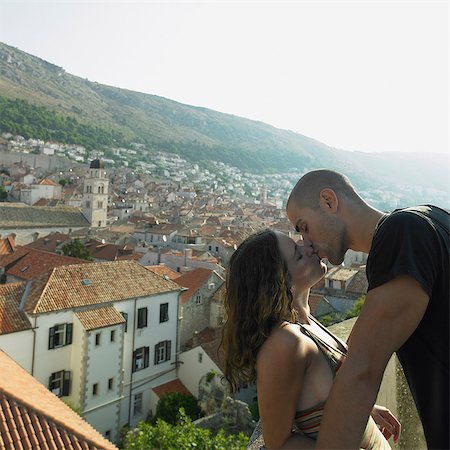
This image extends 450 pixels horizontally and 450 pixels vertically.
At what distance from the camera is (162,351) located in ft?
71.3

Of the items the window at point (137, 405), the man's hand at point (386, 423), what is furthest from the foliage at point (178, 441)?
the man's hand at point (386, 423)

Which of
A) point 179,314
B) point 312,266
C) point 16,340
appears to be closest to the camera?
point 312,266

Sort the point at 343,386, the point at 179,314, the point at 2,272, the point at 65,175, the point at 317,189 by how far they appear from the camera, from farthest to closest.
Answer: the point at 65,175
the point at 2,272
the point at 179,314
the point at 317,189
the point at 343,386

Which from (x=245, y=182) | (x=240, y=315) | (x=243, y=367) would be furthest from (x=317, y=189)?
(x=245, y=182)

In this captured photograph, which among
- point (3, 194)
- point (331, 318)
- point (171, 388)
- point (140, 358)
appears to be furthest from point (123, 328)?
point (3, 194)

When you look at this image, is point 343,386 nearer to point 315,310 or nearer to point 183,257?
point 315,310

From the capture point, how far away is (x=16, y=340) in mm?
16359

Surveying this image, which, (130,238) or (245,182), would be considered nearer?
(130,238)

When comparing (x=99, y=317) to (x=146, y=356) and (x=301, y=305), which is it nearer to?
(x=146, y=356)

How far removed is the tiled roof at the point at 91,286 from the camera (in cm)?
1795

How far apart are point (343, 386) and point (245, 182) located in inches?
7582

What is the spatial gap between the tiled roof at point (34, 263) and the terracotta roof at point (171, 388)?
8.82 m

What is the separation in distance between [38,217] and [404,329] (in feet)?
203

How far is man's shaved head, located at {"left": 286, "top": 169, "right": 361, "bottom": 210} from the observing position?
6.88 ft
